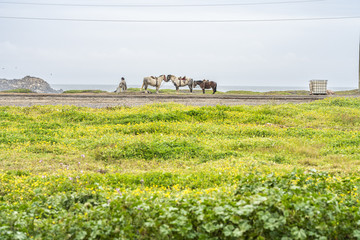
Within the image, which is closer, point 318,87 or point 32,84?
point 318,87

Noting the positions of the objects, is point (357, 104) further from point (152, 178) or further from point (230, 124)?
point (152, 178)

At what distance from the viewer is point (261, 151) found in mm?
11391

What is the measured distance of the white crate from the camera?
35.2m

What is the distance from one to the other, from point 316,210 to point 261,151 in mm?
6717

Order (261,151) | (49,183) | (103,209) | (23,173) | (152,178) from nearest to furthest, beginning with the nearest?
(103,209)
(49,183)
(152,178)
(23,173)
(261,151)

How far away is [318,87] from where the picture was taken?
35719mm

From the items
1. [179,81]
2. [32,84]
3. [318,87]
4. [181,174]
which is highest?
[32,84]

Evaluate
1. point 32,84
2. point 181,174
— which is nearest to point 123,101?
point 181,174

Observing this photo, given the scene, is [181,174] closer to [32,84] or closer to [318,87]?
[318,87]

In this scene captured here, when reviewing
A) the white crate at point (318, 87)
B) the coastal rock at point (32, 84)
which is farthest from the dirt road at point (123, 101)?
the coastal rock at point (32, 84)

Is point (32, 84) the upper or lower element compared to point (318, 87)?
upper

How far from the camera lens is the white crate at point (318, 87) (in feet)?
116

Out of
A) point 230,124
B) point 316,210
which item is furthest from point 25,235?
point 230,124

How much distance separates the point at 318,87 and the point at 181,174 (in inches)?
1191
